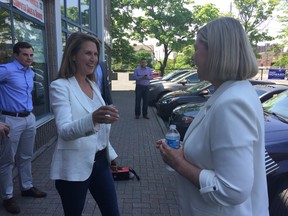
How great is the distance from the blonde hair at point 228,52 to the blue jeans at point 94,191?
132cm

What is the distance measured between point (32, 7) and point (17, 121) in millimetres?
3213

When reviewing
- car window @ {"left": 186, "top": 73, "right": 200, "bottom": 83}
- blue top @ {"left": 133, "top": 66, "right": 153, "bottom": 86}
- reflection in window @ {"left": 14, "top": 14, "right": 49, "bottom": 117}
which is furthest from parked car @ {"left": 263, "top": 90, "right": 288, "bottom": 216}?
car window @ {"left": 186, "top": 73, "right": 200, "bottom": 83}

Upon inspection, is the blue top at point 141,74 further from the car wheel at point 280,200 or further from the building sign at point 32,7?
the car wheel at point 280,200

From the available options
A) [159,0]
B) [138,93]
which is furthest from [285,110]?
[159,0]

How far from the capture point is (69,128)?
195 cm

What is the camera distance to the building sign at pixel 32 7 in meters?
5.41

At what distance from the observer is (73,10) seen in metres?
9.50

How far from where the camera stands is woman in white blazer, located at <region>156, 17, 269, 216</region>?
1.27 metres

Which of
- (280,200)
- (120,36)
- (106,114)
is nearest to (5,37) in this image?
(106,114)

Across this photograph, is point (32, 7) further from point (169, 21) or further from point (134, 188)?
point (169, 21)

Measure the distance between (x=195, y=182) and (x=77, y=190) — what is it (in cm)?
110

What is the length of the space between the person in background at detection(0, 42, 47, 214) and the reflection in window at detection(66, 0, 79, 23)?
532 cm

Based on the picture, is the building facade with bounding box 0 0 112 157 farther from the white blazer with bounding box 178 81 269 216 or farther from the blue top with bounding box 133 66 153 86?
the white blazer with bounding box 178 81 269 216

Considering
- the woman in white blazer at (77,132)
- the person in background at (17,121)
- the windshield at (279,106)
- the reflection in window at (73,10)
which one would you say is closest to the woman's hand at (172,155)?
the woman in white blazer at (77,132)
